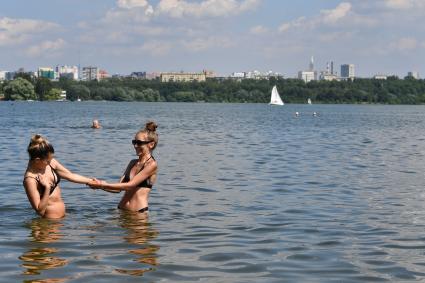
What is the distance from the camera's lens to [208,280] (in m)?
9.54

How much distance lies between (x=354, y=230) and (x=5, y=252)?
5.99 m

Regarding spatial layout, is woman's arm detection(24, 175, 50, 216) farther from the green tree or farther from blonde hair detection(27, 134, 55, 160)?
the green tree

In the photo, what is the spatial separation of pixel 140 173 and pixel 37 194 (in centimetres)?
179

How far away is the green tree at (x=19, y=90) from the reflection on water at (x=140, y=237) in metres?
184

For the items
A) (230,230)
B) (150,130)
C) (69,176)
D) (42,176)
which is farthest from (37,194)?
(230,230)

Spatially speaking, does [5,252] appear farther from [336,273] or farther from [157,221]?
[336,273]

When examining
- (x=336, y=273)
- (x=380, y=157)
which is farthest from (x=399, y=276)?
(x=380, y=157)

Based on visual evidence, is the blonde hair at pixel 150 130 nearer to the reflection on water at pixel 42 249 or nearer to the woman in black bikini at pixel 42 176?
the woman in black bikini at pixel 42 176

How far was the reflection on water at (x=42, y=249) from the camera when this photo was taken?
33.0 ft

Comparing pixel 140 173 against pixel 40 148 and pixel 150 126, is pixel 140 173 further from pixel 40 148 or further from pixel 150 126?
pixel 40 148

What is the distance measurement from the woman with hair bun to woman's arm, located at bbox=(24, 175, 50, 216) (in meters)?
0.76

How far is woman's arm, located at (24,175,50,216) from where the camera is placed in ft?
41.4

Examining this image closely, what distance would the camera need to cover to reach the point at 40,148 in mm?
12078

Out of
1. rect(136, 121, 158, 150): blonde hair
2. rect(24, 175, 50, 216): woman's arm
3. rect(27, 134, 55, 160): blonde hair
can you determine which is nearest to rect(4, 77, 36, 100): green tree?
rect(24, 175, 50, 216): woman's arm
